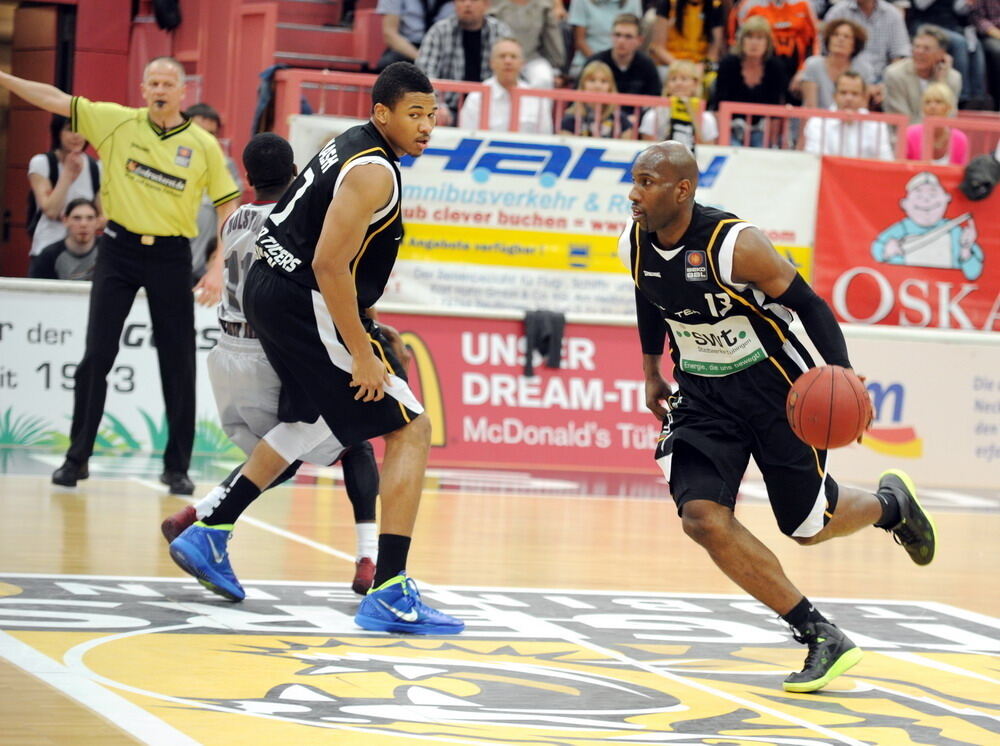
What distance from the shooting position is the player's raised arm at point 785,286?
5926mm

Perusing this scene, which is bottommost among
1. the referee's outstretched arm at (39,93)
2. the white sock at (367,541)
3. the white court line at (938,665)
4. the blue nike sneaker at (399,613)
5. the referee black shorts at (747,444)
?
the white court line at (938,665)

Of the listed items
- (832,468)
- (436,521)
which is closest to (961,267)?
(832,468)

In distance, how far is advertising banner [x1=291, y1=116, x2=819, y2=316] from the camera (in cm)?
1334

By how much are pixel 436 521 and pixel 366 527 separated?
105 inches

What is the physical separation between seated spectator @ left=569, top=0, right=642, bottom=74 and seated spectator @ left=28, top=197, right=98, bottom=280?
4.76 meters

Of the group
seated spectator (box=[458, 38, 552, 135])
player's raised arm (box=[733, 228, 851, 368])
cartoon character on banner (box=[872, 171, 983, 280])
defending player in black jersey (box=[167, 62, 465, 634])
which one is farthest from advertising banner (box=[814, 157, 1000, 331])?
player's raised arm (box=[733, 228, 851, 368])

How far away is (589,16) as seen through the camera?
619 inches

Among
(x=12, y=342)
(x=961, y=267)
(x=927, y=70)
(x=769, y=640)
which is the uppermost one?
(x=927, y=70)

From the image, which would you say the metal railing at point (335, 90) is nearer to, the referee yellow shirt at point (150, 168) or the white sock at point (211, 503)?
the referee yellow shirt at point (150, 168)

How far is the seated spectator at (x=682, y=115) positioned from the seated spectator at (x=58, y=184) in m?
4.49

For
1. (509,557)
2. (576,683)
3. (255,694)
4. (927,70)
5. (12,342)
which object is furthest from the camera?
(927,70)

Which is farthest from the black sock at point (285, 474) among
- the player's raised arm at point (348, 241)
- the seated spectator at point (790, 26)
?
the seated spectator at point (790, 26)

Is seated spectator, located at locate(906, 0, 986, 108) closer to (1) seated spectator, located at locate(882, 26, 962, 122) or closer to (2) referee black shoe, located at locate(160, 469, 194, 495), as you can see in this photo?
(1) seated spectator, located at locate(882, 26, 962, 122)

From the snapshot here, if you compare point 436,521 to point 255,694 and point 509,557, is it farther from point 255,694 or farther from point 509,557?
point 255,694
